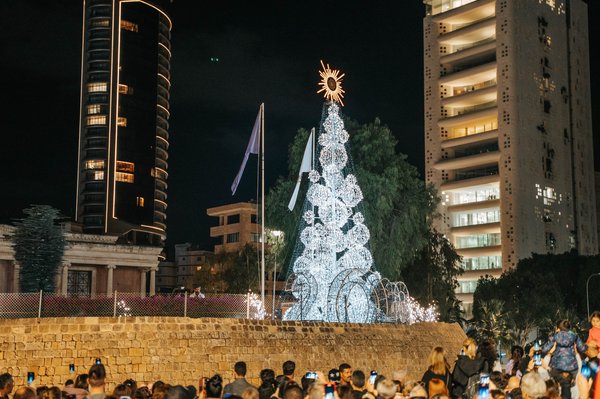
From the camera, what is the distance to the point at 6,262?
5066 centimetres

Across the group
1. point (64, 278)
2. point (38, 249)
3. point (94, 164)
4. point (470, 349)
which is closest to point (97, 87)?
point (94, 164)

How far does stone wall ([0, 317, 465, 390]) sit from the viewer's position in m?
23.8

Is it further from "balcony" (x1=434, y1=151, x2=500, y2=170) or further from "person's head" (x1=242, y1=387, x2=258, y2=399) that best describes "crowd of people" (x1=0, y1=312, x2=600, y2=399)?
"balcony" (x1=434, y1=151, x2=500, y2=170)

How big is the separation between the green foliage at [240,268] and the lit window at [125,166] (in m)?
20.6

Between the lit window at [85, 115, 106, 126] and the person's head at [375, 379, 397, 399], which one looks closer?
the person's head at [375, 379, 397, 399]

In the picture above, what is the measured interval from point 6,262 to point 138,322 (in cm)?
2888

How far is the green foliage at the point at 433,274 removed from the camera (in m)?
50.6

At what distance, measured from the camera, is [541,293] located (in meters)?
65.2

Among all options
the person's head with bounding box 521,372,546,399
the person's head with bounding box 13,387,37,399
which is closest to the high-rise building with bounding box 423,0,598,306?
the person's head with bounding box 521,372,546,399

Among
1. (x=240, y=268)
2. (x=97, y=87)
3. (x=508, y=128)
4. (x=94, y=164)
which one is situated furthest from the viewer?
(x=97, y=87)

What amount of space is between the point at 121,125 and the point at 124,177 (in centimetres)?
622

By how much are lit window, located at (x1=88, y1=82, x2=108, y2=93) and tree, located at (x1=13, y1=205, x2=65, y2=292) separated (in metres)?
53.8

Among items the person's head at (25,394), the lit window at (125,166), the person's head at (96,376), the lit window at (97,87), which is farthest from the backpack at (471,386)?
the lit window at (97,87)

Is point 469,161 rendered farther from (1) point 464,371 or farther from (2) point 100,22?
(1) point 464,371
